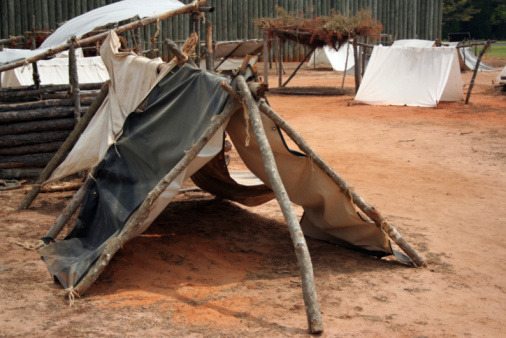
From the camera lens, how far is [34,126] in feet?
26.3

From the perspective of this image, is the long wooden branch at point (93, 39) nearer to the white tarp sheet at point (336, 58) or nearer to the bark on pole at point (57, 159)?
the bark on pole at point (57, 159)

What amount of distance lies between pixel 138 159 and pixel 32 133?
356cm

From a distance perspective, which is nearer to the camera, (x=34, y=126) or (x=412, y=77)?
(x=34, y=126)

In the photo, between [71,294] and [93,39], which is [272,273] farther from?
[93,39]

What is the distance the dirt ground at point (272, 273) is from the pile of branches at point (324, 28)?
8.92 meters

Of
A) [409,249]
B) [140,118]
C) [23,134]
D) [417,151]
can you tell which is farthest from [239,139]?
[417,151]

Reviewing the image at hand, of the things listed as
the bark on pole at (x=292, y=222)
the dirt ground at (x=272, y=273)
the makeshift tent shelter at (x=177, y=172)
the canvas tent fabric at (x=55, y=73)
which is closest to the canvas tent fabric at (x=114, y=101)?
the makeshift tent shelter at (x=177, y=172)

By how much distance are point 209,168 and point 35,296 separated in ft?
8.08

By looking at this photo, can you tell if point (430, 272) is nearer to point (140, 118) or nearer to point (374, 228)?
point (374, 228)

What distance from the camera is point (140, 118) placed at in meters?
5.32

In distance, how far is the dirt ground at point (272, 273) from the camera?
12.4 ft

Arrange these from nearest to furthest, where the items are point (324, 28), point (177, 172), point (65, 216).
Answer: point (177, 172) → point (65, 216) → point (324, 28)

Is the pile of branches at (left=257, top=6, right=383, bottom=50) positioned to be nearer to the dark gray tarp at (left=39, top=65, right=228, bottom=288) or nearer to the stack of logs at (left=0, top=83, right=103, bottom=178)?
the stack of logs at (left=0, top=83, right=103, bottom=178)

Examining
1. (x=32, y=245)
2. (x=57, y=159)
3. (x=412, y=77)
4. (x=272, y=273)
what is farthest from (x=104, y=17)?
(x=412, y=77)
